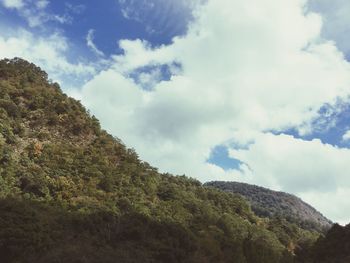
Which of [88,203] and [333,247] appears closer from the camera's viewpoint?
[333,247]

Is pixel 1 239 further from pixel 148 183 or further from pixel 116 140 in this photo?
pixel 116 140

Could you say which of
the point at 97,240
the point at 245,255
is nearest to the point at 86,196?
the point at 245,255

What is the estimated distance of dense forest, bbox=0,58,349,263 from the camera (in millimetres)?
36844

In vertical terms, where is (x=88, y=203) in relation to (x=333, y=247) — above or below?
above

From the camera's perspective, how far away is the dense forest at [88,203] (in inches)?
1451

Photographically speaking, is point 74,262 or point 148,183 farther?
point 148,183

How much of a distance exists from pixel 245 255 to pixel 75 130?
33451 mm

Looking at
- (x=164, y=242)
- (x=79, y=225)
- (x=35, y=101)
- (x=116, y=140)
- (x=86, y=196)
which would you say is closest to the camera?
(x=164, y=242)

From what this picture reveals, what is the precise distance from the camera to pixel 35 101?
71500 mm

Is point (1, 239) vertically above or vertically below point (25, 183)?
below

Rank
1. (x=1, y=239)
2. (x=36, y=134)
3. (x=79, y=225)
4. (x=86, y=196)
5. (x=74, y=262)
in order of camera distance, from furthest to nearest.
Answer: (x=36, y=134) < (x=86, y=196) < (x=79, y=225) < (x=1, y=239) < (x=74, y=262)

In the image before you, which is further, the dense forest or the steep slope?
the steep slope

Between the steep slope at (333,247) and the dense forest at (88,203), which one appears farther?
the steep slope at (333,247)

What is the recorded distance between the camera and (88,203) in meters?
56.9
